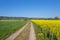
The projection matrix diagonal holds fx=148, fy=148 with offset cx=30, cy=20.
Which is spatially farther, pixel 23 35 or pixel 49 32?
pixel 23 35

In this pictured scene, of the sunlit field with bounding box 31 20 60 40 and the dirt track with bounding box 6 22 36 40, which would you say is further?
the dirt track with bounding box 6 22 36 40

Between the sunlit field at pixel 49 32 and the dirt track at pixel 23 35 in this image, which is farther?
the dirt track at pixel 23 35

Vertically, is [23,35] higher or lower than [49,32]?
lower

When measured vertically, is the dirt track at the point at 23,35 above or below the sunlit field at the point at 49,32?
below

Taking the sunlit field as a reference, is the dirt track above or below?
below

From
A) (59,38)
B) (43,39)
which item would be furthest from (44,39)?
(59,38)

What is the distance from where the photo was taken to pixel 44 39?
14.6 m

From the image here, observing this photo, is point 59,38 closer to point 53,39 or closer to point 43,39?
point 53,39

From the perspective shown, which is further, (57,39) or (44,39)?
(44,39)

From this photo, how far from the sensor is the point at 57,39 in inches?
487

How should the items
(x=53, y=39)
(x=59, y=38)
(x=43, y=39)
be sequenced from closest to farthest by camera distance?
(x=53, y=39)
(x=59, y=38)
(x=43, y=39)

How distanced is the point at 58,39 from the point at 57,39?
0.34 ft

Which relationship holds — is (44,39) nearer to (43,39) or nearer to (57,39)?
(43,39)

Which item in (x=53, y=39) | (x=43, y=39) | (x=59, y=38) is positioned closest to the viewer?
(x=53, y=39)
